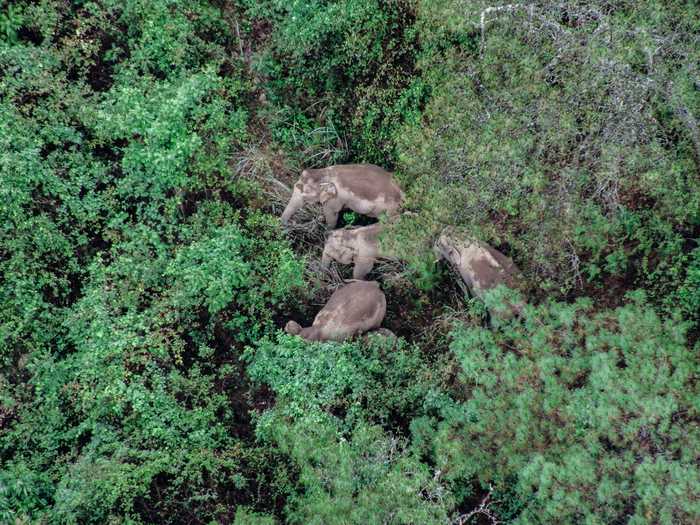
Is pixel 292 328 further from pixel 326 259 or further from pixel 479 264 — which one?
pixel 479 264

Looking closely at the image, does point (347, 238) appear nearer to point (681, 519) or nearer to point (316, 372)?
point (316, 372)

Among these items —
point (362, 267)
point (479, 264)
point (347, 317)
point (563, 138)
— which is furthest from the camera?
point (362, 267)

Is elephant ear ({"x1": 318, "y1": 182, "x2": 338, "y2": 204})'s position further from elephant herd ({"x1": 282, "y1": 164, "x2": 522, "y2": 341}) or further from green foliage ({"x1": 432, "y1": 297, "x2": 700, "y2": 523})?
green foliage ({"x1": 432, "y1": 297, "x2": 700, "y2": 523})

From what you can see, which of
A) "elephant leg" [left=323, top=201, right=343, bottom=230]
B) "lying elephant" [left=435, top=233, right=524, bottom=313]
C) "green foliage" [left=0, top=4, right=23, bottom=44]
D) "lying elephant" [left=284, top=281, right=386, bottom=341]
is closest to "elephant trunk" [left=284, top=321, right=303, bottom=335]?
"lying elephant" [left=284, top=281, right=386, bottom=341]

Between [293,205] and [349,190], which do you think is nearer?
[349,190]

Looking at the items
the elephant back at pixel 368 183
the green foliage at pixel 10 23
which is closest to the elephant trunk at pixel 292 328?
the elephant back at pixel 368 183

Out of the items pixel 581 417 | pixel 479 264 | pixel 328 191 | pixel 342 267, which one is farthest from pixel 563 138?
pixel 342 267

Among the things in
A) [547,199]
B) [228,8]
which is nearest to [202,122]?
[228,8]
